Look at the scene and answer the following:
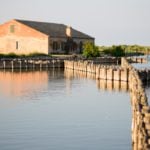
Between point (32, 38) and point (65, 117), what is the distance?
218 feet

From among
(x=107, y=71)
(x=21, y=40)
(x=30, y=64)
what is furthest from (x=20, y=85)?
(x=21, y=40)

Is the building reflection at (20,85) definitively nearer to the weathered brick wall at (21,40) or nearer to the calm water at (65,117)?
the calm water at (65,117)

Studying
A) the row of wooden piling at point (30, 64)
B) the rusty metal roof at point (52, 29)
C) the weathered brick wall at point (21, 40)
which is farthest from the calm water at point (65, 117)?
the rusty metal roof at point (52, 29)

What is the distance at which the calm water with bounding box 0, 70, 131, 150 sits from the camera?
27953 mm

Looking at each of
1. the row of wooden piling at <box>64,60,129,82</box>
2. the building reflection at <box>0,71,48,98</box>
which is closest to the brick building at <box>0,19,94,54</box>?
the row of wooden piling at <box>64,60,129,82</box>

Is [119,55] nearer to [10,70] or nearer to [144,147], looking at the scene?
[10,70]

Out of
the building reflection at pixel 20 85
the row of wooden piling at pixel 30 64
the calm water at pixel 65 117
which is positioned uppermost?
the row of wooden piling at pixel 30 64

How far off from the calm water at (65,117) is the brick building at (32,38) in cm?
4096

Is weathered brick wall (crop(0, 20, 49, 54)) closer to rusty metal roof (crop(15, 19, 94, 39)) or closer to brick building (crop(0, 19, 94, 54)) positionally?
brick building (crop(0, 19, 94, 54))

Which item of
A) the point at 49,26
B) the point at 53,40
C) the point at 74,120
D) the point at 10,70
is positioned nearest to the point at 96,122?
the point at 74,120

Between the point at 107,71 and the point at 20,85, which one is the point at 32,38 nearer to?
the point at 107,71

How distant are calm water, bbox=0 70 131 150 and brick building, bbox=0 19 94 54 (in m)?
41.0

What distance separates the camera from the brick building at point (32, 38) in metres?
100

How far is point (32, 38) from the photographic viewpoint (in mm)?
101250
